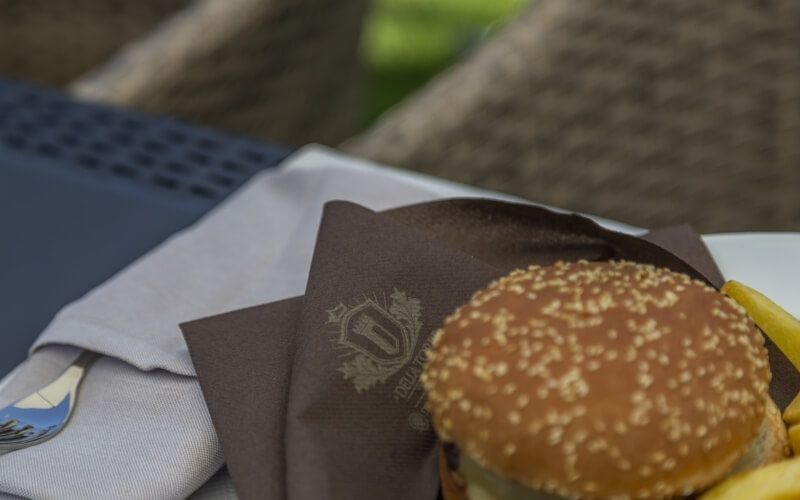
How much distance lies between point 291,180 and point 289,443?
54 centimetres

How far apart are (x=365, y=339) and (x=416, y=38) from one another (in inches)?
119

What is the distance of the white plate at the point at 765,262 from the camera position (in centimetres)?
96

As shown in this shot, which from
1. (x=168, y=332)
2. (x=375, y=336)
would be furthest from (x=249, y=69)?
(x=375, y=336)

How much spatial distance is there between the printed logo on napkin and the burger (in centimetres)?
9

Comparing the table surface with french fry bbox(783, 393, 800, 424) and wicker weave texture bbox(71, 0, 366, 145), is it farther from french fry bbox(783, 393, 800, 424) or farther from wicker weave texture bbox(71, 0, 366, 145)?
french fry bbox(783, 393, 800, 424)

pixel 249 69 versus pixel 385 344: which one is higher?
pixel 385 344

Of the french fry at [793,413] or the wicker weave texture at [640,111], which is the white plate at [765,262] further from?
the wicker weave texture at [640,111]

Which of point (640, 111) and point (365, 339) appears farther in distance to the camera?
point (640, 111)

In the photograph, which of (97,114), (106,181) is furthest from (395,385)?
(97,114)

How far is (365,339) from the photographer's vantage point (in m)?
0.80

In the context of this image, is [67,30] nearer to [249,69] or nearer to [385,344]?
[249,69]

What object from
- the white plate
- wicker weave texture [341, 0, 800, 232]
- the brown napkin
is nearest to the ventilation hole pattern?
wicker weave texture [341, 0, 800, 232]

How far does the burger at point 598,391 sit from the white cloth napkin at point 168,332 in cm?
27

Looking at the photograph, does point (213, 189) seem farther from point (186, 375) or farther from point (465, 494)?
point (465, 494)
